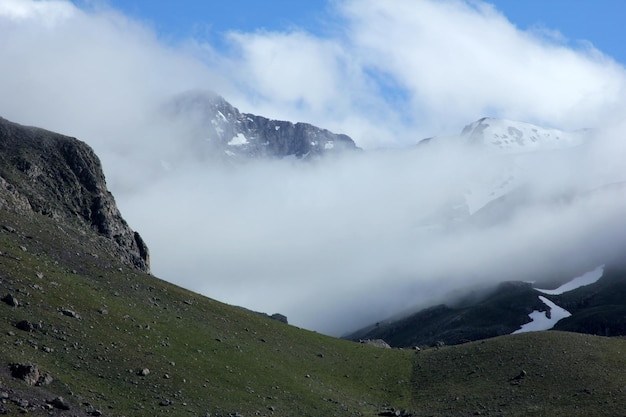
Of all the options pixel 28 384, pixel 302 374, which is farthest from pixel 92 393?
pixel 302 374

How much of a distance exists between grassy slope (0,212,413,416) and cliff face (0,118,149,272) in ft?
23.2

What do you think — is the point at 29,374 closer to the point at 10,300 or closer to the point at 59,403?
the point at 59,403

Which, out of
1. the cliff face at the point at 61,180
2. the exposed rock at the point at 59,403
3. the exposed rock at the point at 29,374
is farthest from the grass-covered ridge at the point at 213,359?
the cliff face at the point at 61,180

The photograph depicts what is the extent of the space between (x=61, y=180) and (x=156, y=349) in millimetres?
49810

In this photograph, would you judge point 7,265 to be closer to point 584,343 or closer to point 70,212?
point 70,212

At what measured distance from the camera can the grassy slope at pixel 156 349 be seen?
75.9 meters

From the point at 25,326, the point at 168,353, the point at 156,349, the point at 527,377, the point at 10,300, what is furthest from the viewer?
the point at 527,377

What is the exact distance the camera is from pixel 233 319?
115 meters

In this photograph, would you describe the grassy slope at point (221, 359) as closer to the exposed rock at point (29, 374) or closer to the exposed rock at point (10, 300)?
the exposed rock at point (29, 374)

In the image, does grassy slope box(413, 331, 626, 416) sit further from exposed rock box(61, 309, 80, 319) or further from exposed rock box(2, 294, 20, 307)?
exposed rock box(2, 294, 20, 307)

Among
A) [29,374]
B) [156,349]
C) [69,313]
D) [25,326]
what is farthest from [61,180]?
[29,374]

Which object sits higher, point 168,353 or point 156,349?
point 156,349

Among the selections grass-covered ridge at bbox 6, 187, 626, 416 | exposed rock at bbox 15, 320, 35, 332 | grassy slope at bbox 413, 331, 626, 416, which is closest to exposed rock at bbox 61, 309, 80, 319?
grass-covered ridge at bbox 6, 187, 626, 416

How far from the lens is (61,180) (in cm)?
12950
